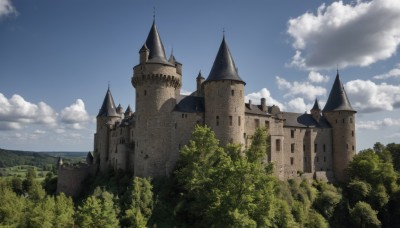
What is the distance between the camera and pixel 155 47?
53.3 m

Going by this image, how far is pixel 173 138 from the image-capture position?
170ft

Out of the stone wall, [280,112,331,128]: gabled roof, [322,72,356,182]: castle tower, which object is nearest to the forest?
the stone wall

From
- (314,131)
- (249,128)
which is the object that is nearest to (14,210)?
(249,128)

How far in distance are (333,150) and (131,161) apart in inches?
1636

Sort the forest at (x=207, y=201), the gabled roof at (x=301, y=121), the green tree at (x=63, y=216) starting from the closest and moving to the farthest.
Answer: the forest at (x=207, y=201) → the green tree at (x=63, y=216) → the gabled roof at (x=301, y=121)

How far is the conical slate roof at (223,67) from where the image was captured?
54.0 m

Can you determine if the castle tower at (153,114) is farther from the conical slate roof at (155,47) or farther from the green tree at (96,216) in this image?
the green tree at (96,216)

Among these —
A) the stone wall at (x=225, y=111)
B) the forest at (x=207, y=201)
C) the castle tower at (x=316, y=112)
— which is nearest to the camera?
the forest at (x=207, y=201)

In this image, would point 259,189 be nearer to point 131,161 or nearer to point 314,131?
point 131,161

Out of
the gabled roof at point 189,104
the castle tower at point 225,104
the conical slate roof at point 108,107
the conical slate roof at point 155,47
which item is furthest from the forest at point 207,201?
the conical slate roof at point 155,47

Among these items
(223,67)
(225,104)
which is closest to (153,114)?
(225,104)

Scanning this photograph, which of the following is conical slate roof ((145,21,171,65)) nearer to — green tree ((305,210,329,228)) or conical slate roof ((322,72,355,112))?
green tree ((305,210,329,228))

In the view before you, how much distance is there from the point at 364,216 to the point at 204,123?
3072 centimetres

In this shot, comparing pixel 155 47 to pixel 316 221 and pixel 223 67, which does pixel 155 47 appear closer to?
pixel 223 67
